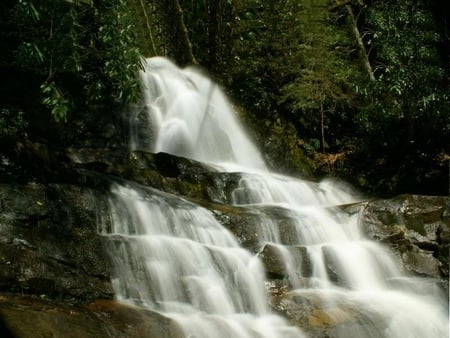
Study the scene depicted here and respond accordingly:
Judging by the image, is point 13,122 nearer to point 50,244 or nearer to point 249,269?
point 50,244

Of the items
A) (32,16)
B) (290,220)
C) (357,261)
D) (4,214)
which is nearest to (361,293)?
(357,261)

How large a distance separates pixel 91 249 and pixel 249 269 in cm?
192

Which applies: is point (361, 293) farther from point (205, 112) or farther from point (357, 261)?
point (205, 112)

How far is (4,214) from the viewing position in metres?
5.27

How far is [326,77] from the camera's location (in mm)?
13898

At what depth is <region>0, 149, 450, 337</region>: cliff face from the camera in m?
4.55

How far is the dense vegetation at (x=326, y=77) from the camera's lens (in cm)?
1084

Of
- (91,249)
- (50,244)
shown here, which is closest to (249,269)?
(91,249)

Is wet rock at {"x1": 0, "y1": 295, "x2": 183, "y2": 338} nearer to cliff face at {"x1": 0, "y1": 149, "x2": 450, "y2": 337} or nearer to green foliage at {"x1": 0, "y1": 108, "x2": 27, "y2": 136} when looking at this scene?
cliff face at {"x1": 0, "y1": 149, "x2": 450, "y2": 337}

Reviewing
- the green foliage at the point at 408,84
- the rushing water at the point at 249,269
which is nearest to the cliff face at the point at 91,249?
the rushing water at the point at 249,269

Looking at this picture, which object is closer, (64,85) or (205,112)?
(64,85)

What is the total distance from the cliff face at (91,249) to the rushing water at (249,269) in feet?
0.49

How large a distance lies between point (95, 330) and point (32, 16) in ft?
9.79

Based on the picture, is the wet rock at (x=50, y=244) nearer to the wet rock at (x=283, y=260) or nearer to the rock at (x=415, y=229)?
the wet rock at (x=283, y=260)
